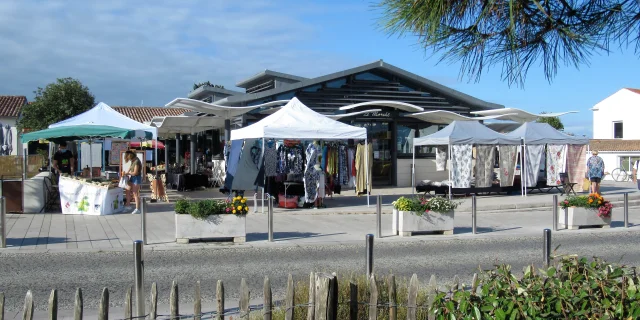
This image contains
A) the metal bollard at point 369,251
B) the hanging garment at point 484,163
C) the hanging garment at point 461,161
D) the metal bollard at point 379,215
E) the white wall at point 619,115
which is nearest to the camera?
the metal bollard at point 369,251

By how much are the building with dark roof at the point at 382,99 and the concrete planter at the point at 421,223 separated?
1108 centimetres

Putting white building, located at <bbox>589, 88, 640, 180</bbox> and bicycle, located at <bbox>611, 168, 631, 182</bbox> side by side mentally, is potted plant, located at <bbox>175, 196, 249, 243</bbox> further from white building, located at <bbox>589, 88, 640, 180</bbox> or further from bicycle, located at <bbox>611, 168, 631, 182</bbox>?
white building, located at <bbox>589, 88, 640, 180</bbox>

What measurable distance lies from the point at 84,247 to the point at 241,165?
6.61 meters

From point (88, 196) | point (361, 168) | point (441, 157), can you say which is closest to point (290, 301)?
point (88, 196)

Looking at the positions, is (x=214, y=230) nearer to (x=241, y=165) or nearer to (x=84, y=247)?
(x=84, y=247)

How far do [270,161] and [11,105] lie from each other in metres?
44.0

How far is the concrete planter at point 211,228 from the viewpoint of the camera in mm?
12070

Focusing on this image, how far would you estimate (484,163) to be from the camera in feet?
73.3

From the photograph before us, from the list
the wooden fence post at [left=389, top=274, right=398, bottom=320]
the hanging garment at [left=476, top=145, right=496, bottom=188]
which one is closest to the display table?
the hanging garment at [left=476, top=145, right=496, bottom=188]

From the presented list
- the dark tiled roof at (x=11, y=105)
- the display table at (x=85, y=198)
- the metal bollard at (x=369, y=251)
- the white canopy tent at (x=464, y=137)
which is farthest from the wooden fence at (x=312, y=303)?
the dark tiled roof at (x=11, y=105)

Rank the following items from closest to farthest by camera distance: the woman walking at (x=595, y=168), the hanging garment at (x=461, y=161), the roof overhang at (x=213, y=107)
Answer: the roof overhang at (x=213, y=107) < the hanging garment at (x=461, y=161) < the woman walking at (x=595, y=168)

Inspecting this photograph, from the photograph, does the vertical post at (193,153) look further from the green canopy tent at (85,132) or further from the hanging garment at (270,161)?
the hanging garment at (270,161)

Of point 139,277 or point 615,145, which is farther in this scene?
point 615,145

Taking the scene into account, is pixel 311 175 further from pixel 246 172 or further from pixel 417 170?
pixel 417 170
